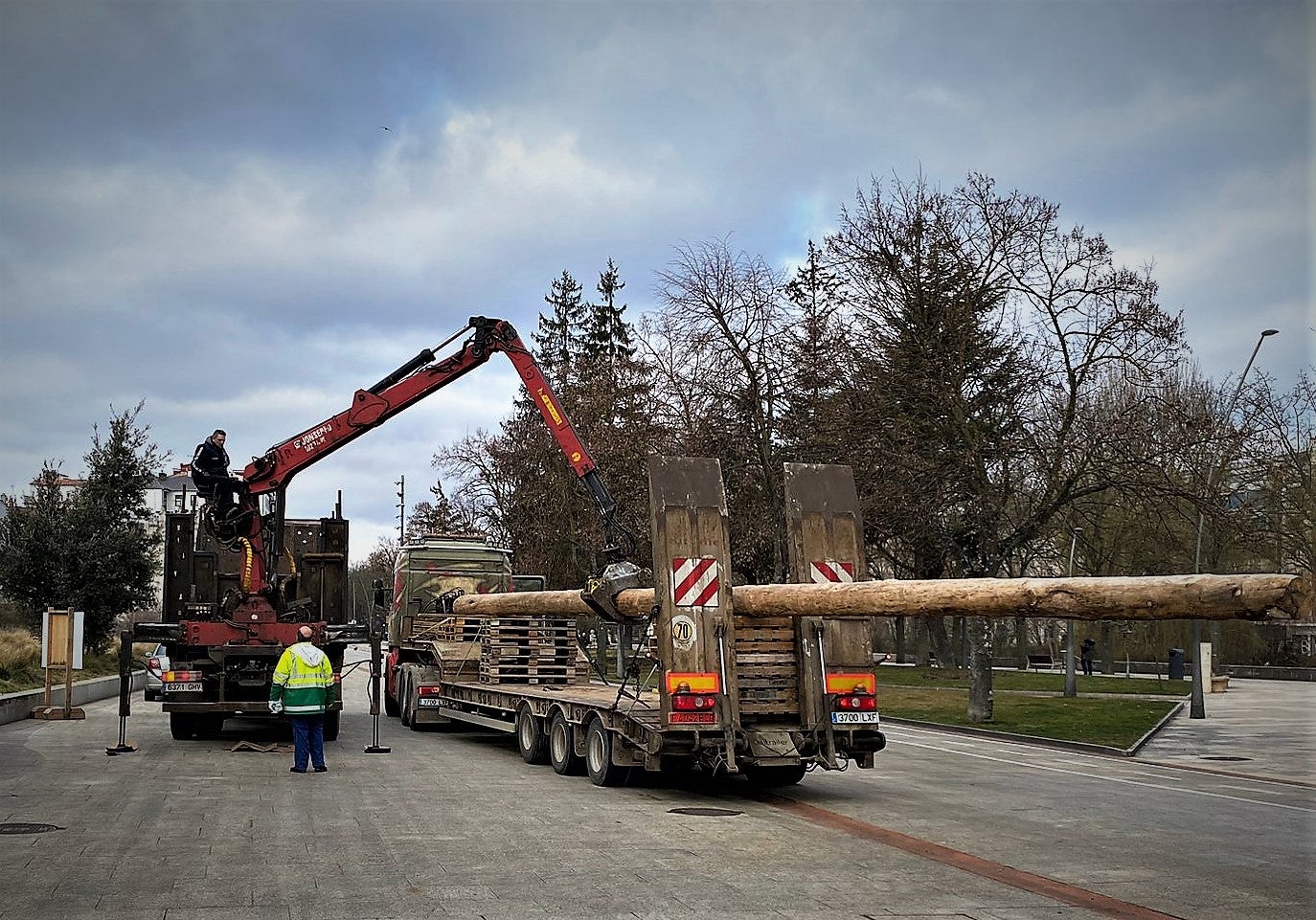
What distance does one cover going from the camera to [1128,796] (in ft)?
49.5

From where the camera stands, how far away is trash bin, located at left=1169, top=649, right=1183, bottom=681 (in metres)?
44.1

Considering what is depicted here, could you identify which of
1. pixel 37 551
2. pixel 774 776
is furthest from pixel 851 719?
pixel 37 551

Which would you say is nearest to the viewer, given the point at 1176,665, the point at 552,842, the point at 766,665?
the point at 552,842

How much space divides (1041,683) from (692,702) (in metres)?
33.5

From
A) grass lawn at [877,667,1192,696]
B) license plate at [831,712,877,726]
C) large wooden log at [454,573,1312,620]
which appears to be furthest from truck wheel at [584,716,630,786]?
grass lawn at [877,667,1192,696]

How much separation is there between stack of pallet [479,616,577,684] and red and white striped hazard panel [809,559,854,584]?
581cm

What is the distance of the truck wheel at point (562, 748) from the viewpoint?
15.3 m

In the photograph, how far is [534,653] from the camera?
18.7 meters

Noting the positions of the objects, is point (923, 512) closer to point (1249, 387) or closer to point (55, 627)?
point (1249, 387)

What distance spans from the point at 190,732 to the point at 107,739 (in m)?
1.18

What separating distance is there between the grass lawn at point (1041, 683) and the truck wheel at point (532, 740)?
24.0m

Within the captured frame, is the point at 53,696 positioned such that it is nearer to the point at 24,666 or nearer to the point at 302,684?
the point at 24,666

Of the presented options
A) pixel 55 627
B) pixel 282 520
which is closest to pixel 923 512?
pixel 282 520

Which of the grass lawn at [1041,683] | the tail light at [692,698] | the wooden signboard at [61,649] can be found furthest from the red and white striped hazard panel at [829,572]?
Result: the grass lawn at [1041,683]
